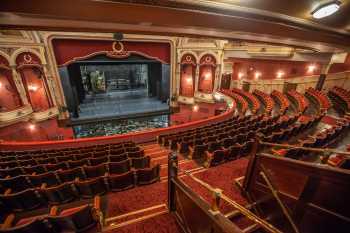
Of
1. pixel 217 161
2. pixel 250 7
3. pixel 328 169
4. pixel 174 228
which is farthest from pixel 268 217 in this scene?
pixel 250 7

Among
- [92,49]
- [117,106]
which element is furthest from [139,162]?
[117,106]

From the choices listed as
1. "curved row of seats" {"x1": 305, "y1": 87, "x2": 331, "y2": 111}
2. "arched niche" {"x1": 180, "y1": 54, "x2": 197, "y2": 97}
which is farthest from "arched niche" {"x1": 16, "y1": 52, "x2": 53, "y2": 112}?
"curved row of seats" {"x1": 305, "y1": 87, "x2": 331, "y2": 111}

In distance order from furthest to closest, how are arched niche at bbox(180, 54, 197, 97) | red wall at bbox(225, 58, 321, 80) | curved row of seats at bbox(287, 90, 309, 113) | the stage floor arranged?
1. red wall at bbox(225, 58, 321, 80)
2. arched niche at bbox(180, 54, 197, 97)
3. the stage floor
4. curved row of seats at bbox(287, 90, 309, 113)

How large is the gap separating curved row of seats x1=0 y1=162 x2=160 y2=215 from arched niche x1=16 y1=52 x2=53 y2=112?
7.70 meters

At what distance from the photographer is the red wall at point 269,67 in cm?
1350

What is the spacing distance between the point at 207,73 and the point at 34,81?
10730mm

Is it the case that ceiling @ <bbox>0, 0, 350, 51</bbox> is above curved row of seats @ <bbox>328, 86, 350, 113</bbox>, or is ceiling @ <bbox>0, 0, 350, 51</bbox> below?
above

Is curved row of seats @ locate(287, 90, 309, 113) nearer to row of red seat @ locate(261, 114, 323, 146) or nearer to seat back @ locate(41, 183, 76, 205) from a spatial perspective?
row of red seat @ locate(261, 114, 323, 146)

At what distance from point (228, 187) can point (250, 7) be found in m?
3.06

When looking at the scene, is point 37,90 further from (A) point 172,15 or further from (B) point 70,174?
(A) point 172,15

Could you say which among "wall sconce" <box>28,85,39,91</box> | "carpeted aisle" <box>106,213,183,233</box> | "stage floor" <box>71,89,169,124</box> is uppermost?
"wall sconce" <box>28,85,39,91</box>

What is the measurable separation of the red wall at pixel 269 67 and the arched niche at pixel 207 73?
15.7ft

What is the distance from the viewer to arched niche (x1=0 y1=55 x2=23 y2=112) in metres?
7.66

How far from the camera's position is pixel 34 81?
874cm
